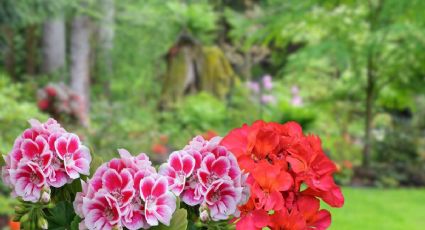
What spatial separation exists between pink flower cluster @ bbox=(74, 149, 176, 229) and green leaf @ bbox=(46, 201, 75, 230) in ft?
0.36

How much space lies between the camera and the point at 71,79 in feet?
45.5

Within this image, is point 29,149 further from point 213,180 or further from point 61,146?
point 213,180

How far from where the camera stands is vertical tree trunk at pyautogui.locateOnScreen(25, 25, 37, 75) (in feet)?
49.3

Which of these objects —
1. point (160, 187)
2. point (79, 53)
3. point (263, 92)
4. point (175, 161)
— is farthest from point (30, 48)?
point (160, 187)

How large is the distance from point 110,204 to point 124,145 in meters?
6.41

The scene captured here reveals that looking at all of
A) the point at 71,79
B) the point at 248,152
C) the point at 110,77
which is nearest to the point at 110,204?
the point at 248,152

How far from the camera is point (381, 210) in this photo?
725 cm

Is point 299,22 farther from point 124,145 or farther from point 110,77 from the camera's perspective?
point 110,77

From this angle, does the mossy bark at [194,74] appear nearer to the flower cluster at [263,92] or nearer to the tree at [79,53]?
the flower cluster at [263,92]

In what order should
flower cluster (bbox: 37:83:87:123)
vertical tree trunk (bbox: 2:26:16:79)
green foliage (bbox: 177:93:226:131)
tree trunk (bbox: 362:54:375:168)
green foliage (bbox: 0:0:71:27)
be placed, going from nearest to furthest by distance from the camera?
green foliage (bbox: 0:0:71:27) < flower cluster (bbox: 37:83:87:123) < tree trunk (bbox: 362:54:375:168) < green foliage (bbox: 177:93:226:131) < vertical tree trunk (bbox: 2:26:16:79)

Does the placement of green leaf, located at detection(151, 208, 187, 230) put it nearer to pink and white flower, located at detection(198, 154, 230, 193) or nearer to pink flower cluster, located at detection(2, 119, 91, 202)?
pink and white flower, located at detection(198, 154, 230, 193)

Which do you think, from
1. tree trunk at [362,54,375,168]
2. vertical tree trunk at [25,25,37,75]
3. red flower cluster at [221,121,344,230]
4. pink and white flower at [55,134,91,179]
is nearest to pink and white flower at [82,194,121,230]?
pink and white flower at [55,134,91,179]

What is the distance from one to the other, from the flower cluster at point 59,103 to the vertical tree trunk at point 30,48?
6203 millimetres

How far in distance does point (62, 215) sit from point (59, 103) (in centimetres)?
753
